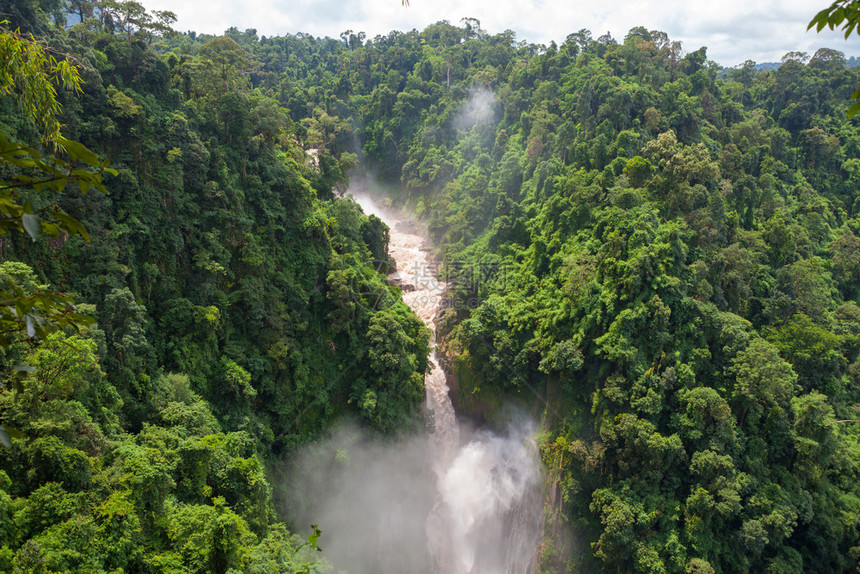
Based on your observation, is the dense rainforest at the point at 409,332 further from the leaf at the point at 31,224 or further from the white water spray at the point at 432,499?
the leaf at the point at 31,224

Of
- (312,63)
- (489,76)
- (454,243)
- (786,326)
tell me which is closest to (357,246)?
(454,243)

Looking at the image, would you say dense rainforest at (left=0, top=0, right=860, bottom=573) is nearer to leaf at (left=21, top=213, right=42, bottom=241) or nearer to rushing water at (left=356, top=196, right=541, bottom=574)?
rushing water at (left=356, top=196, right=541, bottom=574)

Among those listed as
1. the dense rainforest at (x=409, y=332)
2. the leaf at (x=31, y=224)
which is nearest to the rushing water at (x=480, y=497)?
the dense rainforest at (x=409, y=332)

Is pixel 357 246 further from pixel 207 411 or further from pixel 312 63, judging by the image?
pixel 312 63

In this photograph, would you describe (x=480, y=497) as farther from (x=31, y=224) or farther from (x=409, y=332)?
(x=31, y=224)

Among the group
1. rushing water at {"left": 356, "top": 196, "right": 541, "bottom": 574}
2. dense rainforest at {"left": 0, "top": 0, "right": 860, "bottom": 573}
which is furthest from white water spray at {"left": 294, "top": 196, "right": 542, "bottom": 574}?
dense rainforest at {"left": 0, "top": 0, "right": 860, "bottom": 573}

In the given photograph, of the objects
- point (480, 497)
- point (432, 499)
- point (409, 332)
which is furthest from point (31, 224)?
point (480, 497)
